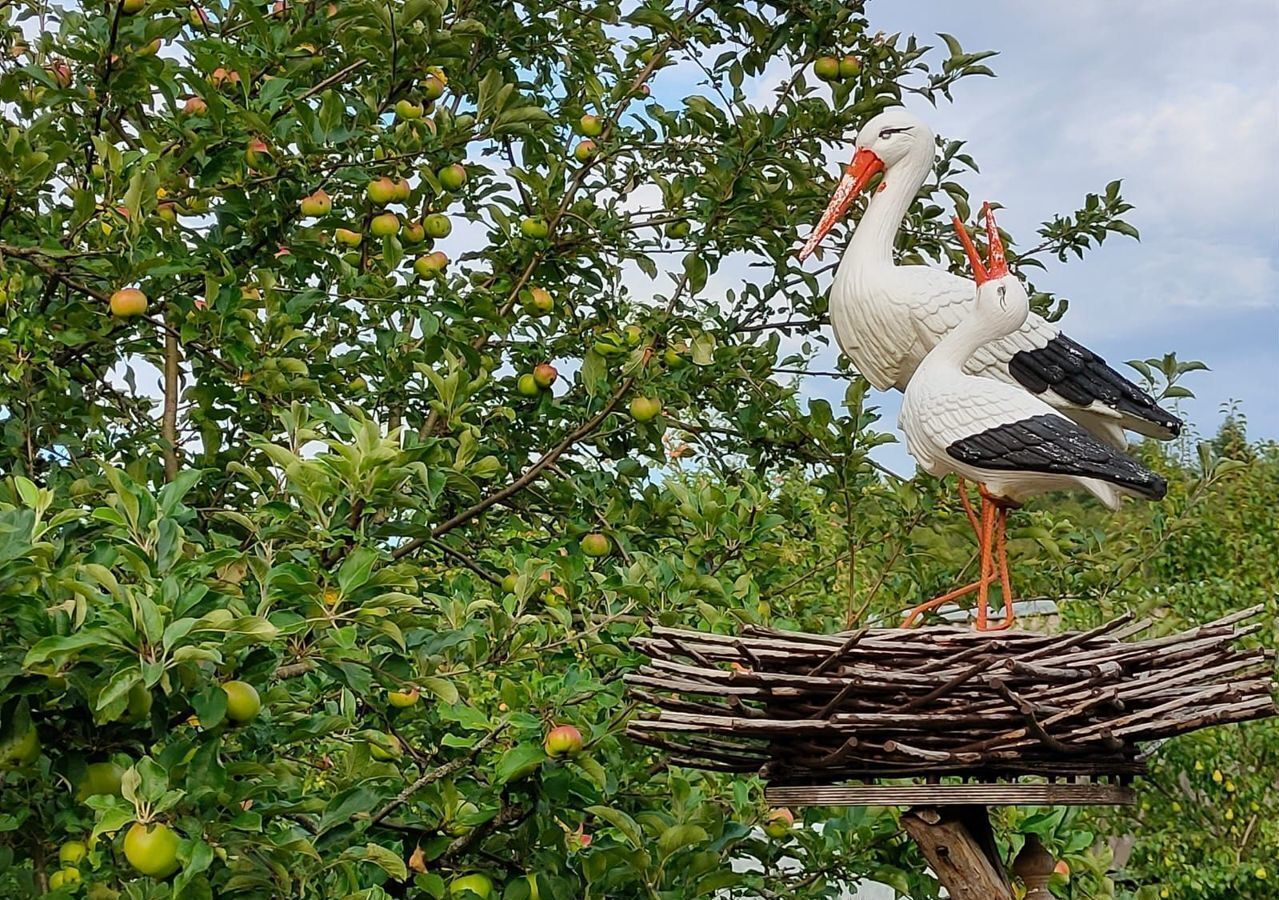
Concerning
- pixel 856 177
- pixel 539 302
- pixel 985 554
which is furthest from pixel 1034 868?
pixel 539 302

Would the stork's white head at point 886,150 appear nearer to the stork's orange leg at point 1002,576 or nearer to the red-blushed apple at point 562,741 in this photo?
the stork's orange leg at point 1002,576

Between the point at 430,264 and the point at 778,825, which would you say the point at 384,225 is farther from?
the point at 778,825

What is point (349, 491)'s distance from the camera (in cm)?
206

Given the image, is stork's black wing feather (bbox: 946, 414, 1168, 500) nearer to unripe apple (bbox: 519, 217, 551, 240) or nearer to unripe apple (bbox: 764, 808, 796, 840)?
unripe apple (bbox: 764, 808, 796, 840)

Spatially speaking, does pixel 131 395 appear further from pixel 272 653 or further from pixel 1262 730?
pixel 1262 730

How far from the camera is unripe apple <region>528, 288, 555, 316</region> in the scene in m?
3.19

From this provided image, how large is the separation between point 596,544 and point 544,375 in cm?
52

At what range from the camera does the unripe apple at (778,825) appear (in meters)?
2.69

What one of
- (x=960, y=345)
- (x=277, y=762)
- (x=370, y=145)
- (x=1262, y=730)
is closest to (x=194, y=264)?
(x=370, y=145)

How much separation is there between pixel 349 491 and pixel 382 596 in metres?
0.21

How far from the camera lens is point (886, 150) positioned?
2611 mm

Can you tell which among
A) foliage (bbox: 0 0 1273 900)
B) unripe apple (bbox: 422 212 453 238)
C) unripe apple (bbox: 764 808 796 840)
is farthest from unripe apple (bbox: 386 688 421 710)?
unripe apple (bbox: 422 212 453 238)

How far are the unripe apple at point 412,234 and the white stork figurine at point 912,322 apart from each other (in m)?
1.05

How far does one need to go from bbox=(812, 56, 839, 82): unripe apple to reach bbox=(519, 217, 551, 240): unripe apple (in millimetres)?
809
